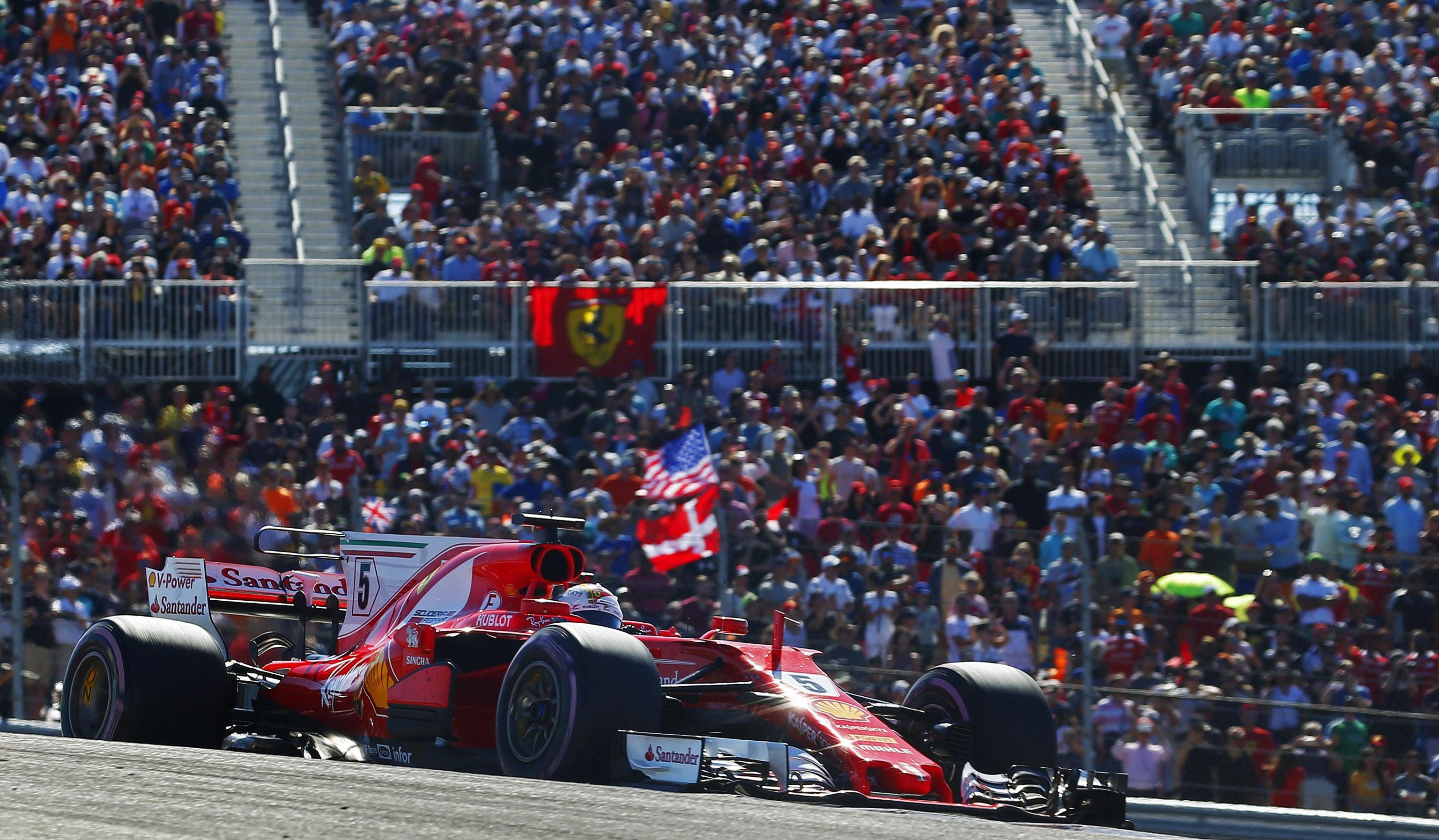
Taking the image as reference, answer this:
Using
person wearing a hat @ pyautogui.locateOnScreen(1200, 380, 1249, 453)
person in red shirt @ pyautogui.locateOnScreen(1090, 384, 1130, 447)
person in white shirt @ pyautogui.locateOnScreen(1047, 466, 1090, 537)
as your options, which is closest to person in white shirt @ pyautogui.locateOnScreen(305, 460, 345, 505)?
person in white shirt @ pyautogui.locateOnScreen(1047, 466, 1090, 537)

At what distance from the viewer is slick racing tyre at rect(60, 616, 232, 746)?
8.83 metres

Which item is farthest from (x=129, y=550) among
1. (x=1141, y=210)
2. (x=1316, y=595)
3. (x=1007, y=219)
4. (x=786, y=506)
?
(x=1141, y=210)

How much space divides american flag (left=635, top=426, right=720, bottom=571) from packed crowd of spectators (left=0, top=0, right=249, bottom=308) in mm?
5090

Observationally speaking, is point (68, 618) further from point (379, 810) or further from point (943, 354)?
point (943, 354)

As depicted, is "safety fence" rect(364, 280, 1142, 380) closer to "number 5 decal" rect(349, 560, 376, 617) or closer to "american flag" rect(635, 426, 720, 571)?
"american flag" rect(635, 426, 720, 571)

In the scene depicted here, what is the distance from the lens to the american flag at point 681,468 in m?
13.8

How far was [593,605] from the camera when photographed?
8781mm

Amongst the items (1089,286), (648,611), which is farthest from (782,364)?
(648,611)

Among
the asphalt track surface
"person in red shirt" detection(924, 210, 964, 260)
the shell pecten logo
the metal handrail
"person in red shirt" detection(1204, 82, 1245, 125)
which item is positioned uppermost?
"person in red shirt" detection(1204, 82, 1245, 125)

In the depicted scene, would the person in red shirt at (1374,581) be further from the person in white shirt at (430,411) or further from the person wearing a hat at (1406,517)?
the person in white shirt at (430,411)

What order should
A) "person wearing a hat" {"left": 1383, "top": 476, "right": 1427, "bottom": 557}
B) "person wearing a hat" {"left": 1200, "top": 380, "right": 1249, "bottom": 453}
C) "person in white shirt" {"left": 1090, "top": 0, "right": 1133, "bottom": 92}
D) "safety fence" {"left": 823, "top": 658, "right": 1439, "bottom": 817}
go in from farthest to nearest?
"person in white shirt" {"left": 1090, "top": 0, "right": 1133, "bottom": 92}, "person wearing a hat" {"left": 1200, "top": 380, "right": 1249, "bottom": 453}, "person wearing a hat" {"left": 1383, "top": 476, "right": 1427, "bottom": 557}, "safety fence" {"left": 823, "top": 658, "right": 1439, "bottom": 817}

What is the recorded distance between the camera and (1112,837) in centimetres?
647

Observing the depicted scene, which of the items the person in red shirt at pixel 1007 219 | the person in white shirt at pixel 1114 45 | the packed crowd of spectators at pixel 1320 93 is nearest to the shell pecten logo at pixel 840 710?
the person in red shirt at pixel 1007 219

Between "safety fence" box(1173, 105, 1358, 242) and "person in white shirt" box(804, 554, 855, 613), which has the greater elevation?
"safety fence" box(1173, 105, 1358, 242)
